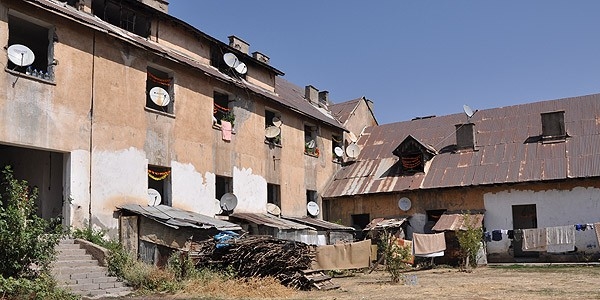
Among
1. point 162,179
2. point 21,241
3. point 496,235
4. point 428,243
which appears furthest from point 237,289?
point 496,235

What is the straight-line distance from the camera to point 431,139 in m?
34.0

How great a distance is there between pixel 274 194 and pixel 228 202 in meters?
4.82

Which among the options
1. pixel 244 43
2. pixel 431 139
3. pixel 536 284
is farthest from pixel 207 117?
pixel 431 139

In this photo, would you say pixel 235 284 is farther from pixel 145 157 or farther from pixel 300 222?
pixel 300 222

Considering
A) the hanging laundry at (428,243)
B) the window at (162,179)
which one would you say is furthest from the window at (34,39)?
the hanging laundry at (428,243)

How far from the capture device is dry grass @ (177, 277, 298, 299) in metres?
15.3

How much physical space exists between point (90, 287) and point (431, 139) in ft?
77.3

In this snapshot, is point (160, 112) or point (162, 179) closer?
point (160, 112)

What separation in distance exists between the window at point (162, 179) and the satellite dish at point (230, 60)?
21.3ft

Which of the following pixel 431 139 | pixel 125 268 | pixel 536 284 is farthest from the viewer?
pixel 431 139

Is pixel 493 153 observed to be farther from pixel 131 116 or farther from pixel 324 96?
pixel 131 116

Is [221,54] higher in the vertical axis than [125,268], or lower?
higher

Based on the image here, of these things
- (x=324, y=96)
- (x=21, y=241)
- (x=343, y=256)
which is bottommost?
(x=343, y=256)

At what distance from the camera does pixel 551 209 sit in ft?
89.1
